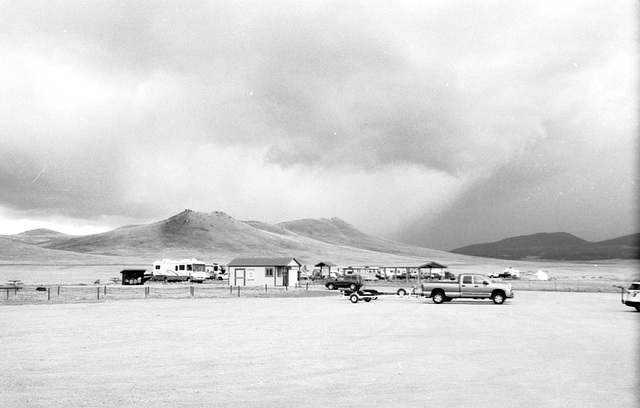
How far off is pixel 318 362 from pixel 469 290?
25.3m

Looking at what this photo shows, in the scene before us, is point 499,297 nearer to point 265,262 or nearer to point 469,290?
point 469,290

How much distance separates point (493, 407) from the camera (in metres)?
9.85

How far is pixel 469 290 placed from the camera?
1487 inches

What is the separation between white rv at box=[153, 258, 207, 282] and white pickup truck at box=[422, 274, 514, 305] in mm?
43568

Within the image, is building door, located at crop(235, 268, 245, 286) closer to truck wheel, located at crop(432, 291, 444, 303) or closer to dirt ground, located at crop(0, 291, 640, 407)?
truck wheel, located at crop(432, 291, 444, 303)

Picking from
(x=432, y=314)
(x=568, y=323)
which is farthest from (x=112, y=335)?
(x=568, y=323)

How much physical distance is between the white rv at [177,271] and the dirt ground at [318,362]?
50370 mm

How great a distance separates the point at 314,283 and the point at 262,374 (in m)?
63.9

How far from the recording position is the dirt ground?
34.6 ft

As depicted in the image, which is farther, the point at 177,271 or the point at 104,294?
the point at 177,271

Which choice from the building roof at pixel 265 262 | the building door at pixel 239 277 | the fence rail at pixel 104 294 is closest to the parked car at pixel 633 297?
the fence rail at pixel 104 294

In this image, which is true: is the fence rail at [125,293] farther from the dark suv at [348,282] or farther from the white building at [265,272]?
the white building at [265,272]

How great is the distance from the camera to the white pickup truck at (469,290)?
3716 centimetres

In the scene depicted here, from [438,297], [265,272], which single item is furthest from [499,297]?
[265,272]
